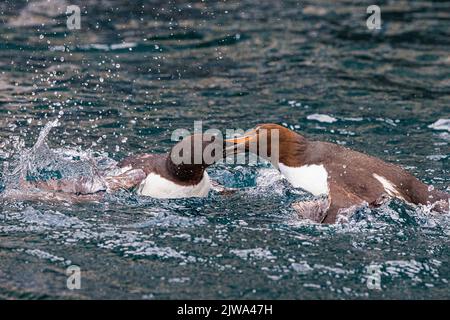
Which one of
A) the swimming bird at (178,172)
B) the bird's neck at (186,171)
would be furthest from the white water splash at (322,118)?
the bird's neck at (186,171)

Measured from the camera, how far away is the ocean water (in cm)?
734

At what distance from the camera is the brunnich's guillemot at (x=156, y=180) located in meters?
8.83

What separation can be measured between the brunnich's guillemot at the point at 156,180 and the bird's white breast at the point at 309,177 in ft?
2.28

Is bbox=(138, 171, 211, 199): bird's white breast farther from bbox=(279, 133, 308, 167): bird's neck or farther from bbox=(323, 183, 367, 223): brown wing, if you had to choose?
bbox=(323, 183, 367, 223): brown wing

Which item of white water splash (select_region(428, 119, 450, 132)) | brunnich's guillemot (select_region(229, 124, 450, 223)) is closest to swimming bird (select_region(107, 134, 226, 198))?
brunnich's guillemot (select_region(229, 124, 450, 223))

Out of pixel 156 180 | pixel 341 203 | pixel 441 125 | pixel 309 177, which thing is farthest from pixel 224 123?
pixel 341 203

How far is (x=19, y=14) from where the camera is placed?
15.9m

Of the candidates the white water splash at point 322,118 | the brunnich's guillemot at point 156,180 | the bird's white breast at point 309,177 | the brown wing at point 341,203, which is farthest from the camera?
the white water splash at point 322,118

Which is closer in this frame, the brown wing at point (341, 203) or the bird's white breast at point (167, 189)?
the brown wing at point (341, 203)

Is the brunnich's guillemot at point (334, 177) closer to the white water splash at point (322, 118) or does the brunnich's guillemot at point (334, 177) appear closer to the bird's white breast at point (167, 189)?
the bird's white breast at point (167, 189)

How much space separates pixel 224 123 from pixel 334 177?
11.4 ft
